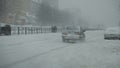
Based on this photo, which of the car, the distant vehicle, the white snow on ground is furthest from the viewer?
the distant vehicle

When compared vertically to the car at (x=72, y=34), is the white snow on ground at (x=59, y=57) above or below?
below

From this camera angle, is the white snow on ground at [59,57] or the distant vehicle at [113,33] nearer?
the white snow on ground at [59,57]

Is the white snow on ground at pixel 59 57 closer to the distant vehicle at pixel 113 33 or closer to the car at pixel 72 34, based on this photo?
the car at pixel 72 34

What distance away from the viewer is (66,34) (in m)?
20.0

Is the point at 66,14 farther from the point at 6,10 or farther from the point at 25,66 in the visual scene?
the point at 25,66

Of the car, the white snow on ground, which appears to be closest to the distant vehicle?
the car

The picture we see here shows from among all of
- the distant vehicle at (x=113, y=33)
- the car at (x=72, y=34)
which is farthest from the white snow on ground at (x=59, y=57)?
the distant vehicle at (x=113, y=33)

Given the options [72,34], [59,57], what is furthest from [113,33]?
[59,57]

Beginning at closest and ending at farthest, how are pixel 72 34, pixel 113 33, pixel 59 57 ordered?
pixel 59 57 < pixel 72 34 < pixel 113 33

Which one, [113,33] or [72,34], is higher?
[72,34]

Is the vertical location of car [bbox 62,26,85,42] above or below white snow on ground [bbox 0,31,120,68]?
above

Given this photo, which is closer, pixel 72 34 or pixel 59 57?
pixel 59 57

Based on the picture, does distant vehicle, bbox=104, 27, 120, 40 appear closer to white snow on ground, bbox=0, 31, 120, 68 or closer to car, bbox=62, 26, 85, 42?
car, bbox=62, 26, 85, 42

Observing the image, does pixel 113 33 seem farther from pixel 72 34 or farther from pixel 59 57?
pixel 59 57
